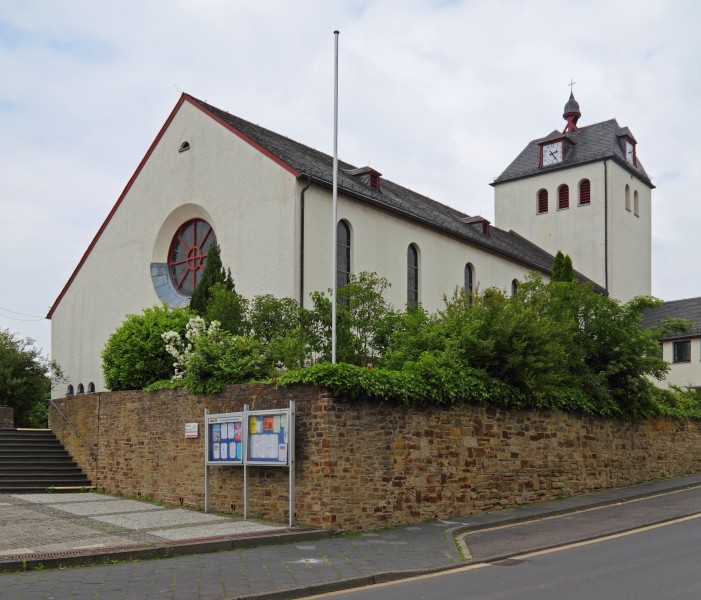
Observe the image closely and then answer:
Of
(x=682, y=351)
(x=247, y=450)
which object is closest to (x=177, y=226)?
(x=247, y=450)

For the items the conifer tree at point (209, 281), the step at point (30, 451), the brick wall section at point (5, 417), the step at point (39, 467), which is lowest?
the step at point (39, 467)

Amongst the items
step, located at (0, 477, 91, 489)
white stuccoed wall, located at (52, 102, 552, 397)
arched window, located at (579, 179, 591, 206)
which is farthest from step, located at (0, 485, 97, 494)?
arched window, located at (579, 179, 591, 206)

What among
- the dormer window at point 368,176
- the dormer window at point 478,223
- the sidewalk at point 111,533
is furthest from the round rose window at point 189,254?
the dormer window at point 478,223

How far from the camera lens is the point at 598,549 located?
39.5 feet

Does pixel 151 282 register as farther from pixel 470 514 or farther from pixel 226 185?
pixel 470 514

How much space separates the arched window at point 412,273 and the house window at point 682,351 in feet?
66.6

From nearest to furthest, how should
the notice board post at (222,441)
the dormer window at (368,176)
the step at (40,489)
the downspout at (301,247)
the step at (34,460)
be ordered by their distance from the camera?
1. the notice board post at (222,441)
2. the step at (40,489)
3. the step at (34,460)
4. the downspout at (301,247)
5. the dormer window at (368,176)

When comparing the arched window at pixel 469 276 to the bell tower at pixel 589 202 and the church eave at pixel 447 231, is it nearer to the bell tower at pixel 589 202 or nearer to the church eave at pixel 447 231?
the church eave at pixel 447 231

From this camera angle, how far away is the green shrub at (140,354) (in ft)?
66.2

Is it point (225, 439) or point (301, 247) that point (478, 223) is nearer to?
point (301, 247)

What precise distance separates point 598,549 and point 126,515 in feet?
27.4

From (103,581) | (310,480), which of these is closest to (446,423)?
(310,480)

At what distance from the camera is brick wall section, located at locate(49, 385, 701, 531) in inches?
542

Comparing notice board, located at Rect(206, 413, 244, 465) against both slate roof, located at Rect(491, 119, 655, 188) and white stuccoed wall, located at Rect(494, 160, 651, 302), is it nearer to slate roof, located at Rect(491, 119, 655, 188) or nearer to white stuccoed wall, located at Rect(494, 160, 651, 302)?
white stuccoed wall, located at Rect(494, 160, 651, 302)
